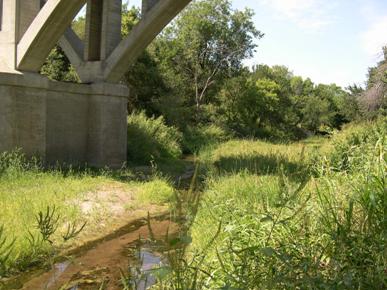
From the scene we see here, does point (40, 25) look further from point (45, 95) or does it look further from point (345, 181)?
point (345, 181)

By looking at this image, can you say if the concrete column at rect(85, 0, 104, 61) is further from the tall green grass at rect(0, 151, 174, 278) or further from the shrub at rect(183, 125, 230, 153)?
the shrub at rect(183, 125, 230, 153)

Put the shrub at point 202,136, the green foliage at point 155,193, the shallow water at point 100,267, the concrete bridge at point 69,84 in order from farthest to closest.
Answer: the shrub at point 202,136
the concrete bridge at point 69,84
the green foliage at point 155,193
the shallow water at point 100,267

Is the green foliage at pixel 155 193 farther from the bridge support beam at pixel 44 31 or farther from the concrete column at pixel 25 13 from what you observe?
the concrete column at pixel 25 13

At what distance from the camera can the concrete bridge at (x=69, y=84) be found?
11016 millimetres

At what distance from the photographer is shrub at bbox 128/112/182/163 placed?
14.9m

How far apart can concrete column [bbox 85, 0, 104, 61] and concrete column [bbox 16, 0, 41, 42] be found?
2.09 m

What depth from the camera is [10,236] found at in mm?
5148

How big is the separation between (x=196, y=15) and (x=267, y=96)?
8523 mm

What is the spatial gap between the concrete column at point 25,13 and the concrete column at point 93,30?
2.09m

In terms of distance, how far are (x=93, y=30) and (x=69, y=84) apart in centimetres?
226

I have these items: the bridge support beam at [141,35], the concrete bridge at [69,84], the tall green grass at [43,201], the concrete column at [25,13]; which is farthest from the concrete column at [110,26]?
the tall green grass at [43,201]

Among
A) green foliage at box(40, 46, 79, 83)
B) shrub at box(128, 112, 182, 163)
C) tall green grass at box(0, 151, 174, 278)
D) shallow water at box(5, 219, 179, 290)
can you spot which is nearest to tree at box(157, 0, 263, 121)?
green foliage at box(40, 46, 79, 83)

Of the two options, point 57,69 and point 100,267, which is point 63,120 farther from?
point 57,69

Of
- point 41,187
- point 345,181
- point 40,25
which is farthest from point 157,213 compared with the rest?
point 40,25
